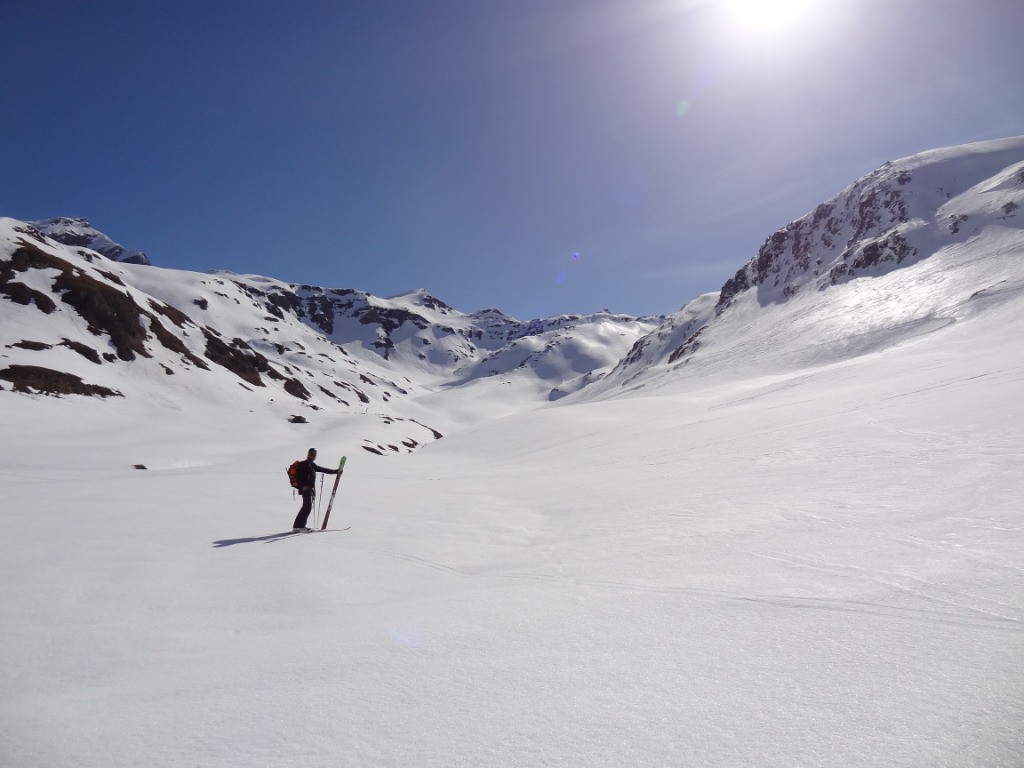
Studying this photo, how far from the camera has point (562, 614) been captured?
208 inches

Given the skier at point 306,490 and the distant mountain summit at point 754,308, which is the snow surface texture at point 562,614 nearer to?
the skier at point 306,490

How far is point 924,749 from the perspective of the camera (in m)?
2.80

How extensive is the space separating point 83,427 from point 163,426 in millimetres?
6749

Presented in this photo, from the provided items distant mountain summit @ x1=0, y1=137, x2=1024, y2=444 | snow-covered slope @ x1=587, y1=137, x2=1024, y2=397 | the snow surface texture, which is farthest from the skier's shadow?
snow-covered slope @ x1=587, y1=137, x2=1024, y2=397

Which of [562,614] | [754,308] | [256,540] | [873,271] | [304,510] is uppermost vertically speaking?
[754,308]

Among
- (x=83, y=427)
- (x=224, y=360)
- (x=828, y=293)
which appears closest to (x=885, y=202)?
(x=828, y=293)

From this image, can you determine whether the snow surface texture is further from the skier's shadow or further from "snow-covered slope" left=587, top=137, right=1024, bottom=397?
"snow-covered slope" left=587, top=137, right=1024, bottom=397

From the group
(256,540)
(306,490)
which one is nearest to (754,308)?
(306,490)

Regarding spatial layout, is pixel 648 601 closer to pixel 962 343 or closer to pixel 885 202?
pixel 962 343

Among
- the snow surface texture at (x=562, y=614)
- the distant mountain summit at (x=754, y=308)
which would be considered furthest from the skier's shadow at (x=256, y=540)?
the distant mountain summit at (x=754, y=308)

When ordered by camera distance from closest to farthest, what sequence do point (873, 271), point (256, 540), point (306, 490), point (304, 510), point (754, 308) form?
point (256, 540) → point (304, 510) → point (306, 490) → point (873, 271) → point (754, 308)

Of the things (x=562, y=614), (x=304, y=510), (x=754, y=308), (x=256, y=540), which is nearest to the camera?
(x=562, y=614)

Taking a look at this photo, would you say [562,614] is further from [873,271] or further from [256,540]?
[873,271]

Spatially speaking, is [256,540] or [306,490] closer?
[256,540]
